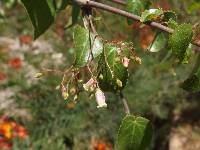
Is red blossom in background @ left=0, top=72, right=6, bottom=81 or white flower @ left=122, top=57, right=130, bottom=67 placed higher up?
white flower @ left=122, top=57, right=130, bottom=67

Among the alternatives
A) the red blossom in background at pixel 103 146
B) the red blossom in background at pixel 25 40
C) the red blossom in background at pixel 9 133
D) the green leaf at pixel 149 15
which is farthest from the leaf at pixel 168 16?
the red blossom in background at pixel 25 40

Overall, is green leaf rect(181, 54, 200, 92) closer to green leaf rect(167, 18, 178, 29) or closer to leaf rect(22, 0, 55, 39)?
green leaf rect(167, 18, 178, 29)

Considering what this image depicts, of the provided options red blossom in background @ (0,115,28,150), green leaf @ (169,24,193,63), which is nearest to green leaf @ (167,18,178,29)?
green leaf @ (169,24,193,63)

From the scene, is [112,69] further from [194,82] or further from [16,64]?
[16,64]

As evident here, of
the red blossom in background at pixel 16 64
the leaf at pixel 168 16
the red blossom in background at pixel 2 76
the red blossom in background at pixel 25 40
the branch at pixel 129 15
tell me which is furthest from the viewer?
the red blossom in background at pixel 25 40

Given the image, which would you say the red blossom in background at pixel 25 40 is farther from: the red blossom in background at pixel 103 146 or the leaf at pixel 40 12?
the leaf at pixel 40 12

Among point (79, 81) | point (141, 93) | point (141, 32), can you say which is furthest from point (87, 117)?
point (79, 81)

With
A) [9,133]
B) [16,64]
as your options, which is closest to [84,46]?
[9,133]
